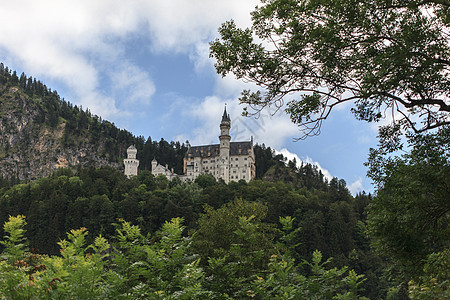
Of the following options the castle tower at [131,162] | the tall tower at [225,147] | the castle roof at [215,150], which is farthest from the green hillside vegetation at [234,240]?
the castle tower at [131,162]

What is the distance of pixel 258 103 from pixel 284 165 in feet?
505

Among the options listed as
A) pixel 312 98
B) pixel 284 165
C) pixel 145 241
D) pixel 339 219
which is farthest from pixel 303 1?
pixel 284 165

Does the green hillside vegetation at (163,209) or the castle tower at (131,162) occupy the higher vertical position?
the castle tower at (131,162)

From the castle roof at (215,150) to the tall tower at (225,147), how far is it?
9.32 ft

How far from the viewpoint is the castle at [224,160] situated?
479 feet

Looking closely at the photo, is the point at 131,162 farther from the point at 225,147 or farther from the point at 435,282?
the point at 435,282

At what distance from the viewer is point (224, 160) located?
14600cm

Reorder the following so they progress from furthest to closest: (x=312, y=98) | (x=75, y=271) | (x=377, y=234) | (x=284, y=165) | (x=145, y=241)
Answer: (x=284, y=165)
(x=377, y=234)
(x=312, y=98)
(x=145, y=241)
(x=75, y=271)

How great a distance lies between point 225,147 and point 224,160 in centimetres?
503

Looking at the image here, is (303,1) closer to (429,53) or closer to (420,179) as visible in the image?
(429,53)

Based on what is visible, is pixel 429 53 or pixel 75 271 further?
pixel 429 53

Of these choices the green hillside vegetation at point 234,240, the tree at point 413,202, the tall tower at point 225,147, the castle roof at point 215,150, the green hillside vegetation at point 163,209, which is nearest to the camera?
the green hillside vegetation at point 234,240

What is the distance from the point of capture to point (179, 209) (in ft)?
329

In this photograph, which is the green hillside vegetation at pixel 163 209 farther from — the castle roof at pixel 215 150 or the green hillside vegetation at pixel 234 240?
the castle roof at pixel 215 150
